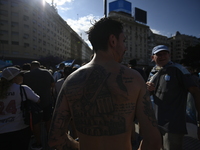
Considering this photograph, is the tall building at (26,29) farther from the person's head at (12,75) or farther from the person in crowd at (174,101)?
the person in crowd at (174,101)

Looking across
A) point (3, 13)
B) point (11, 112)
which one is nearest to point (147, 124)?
point (11, 112)

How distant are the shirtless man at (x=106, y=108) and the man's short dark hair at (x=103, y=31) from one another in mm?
22

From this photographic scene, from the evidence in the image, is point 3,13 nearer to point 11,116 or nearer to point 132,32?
point 11,116

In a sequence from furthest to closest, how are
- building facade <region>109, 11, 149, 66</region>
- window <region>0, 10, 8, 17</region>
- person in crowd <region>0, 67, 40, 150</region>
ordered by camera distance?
building facade <region>109, 11, 149, 66</region>, window <region>0, 10, 8, 17</region>, person in crowd <region>0, 67, 40, 150</region>

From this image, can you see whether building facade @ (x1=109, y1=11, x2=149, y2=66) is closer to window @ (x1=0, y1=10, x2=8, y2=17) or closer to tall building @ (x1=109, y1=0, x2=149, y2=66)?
tall building @ (x1=109, y1=0, x2=149, y2=66)

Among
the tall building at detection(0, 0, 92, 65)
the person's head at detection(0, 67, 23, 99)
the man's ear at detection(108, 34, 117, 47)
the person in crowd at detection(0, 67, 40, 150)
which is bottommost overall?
the person in crowd at detection(0, 67, 40, 150)

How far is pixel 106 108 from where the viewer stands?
115 cm

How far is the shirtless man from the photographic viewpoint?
1.14 metres

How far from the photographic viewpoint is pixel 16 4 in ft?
96.7

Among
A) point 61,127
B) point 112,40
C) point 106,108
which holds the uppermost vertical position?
point 112,40

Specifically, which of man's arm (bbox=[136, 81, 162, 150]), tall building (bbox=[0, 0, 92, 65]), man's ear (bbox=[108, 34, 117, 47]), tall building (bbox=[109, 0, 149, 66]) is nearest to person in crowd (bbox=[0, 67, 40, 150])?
man's ear (bbox=[108, 34, 117, 47])

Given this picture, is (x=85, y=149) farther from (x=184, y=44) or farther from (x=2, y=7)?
(x=184, y=44)

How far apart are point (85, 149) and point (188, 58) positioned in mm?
50516

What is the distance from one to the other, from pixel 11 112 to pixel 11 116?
0.24 ft
